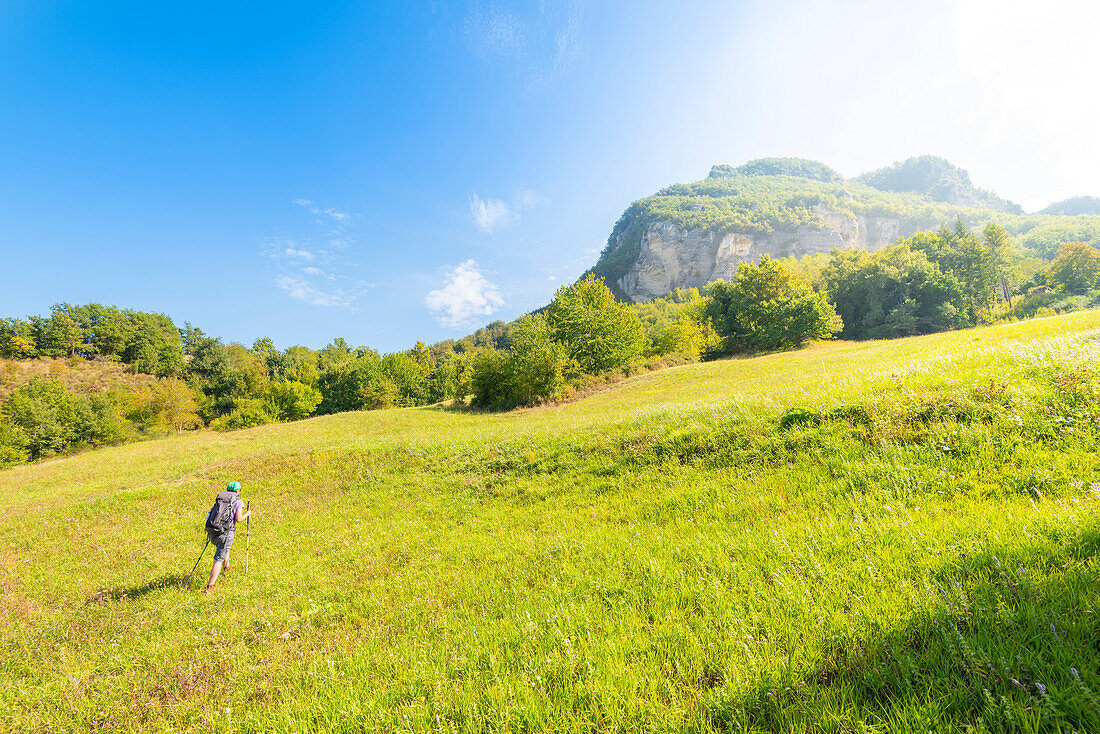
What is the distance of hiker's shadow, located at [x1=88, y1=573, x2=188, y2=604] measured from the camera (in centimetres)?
814

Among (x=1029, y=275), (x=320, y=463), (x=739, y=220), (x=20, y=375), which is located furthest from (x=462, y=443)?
(x=739, y=220)

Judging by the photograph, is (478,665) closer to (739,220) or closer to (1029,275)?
(1029,275)

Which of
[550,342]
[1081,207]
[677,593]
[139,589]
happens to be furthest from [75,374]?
[1081,207]

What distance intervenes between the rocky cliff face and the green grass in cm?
18002

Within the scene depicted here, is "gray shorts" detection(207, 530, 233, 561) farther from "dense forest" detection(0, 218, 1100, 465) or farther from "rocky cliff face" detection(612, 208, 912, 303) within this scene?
"rocky cliff face" detection(612, 208, 912, 303)

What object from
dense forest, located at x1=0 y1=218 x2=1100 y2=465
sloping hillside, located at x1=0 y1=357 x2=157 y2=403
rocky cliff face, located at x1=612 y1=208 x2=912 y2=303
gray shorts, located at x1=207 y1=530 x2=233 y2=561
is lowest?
gray shorts, located at x1=207 y1=530 x2=233 y2=561

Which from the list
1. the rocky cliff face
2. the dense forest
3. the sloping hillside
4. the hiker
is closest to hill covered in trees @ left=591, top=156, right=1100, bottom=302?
the rocky cliff face

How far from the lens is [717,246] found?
170 meters

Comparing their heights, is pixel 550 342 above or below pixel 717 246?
below

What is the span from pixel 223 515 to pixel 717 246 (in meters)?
193

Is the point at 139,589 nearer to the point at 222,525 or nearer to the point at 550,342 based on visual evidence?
the point at 222,525

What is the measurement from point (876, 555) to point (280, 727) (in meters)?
6.55

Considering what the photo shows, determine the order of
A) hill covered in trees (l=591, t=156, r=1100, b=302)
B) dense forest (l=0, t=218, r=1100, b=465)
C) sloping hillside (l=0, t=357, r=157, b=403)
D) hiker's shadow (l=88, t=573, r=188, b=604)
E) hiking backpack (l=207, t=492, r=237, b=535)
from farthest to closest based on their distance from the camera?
hill covered in trees (l=591, t=156, r=1100, b=302) → sloping hillside (l=0, t=357, r=157, b=403) → dense forest (l=0, t=218, r=1100, b=465) → hiking backpack (l=207, t=492, r=237, b=535) → hiker's shadow (l=88, t=573, r=188, b=604)

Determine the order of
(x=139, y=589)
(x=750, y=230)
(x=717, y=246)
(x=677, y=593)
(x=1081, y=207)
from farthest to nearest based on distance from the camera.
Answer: (x=1081, y=207) → (x=750, y=230) → (x=717, y=246) → (x=139, y=589) → (x=677, y=593)
